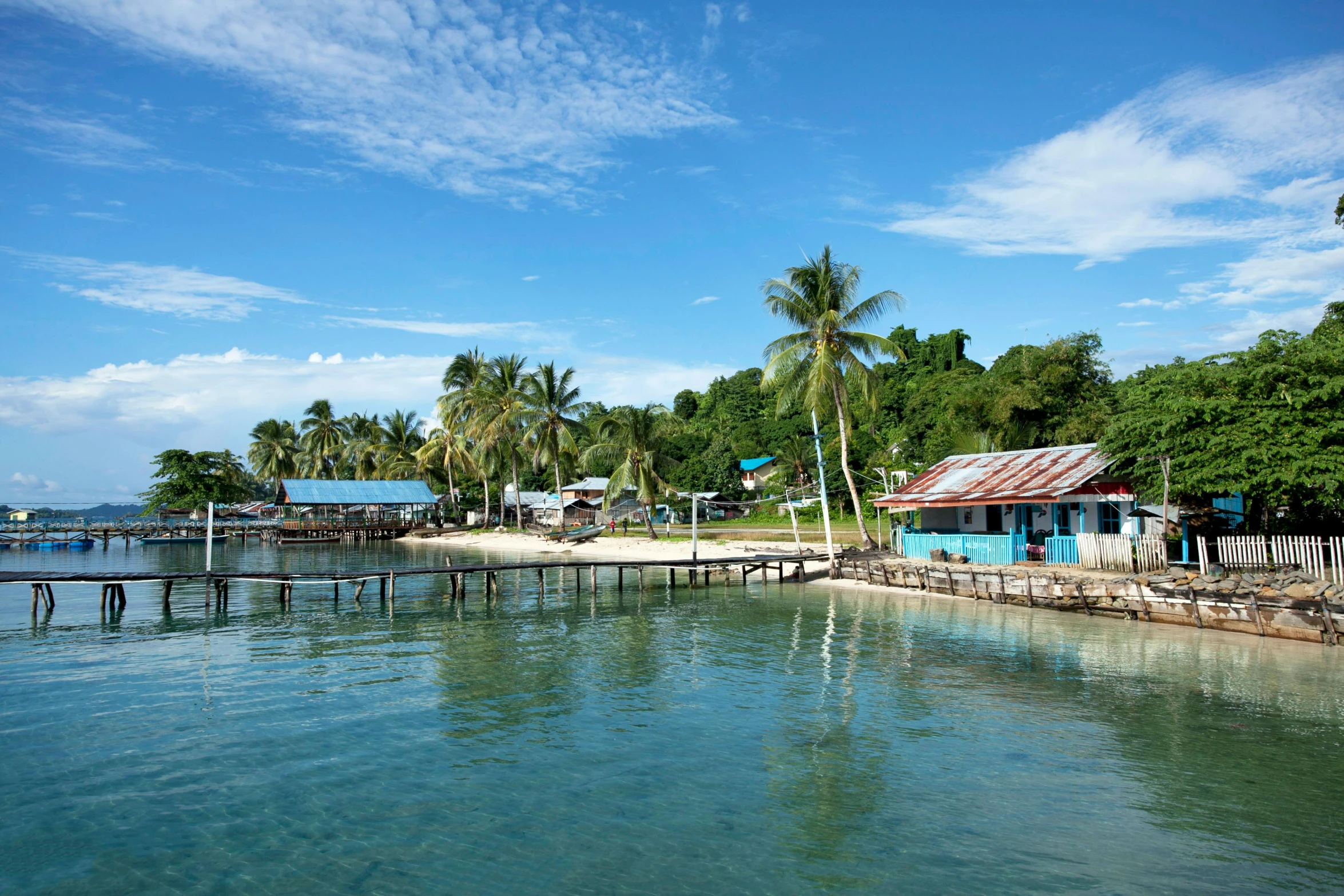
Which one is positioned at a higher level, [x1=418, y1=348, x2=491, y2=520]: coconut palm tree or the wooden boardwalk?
[x1=418, y1=348, x2=491, y2=520]: coconut palm tree

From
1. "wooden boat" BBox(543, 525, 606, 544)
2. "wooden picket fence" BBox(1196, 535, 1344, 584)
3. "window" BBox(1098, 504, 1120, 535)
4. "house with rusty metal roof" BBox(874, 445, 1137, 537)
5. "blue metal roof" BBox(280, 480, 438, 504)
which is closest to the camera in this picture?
"wooden picket fence" BBox(1196, 535, 1344, 584)

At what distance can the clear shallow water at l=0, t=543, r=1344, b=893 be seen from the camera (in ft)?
24.4

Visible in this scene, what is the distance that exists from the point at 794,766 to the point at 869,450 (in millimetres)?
48447

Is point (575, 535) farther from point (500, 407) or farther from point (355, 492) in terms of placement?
point (355, 492)

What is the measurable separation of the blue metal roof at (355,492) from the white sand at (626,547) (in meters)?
3.70

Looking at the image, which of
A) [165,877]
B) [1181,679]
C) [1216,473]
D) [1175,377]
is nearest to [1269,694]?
[1181,679]

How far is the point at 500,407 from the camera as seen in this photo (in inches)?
2015

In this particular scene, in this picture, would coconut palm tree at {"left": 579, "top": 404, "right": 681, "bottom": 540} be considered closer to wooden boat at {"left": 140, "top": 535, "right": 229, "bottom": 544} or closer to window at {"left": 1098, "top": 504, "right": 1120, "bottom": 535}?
window at {"left": 1098, "top": 504, "right": 1120, "bottom": 535}

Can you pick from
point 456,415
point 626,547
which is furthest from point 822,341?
point 456,415

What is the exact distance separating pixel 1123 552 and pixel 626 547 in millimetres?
26716

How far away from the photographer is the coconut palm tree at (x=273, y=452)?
77.0 m

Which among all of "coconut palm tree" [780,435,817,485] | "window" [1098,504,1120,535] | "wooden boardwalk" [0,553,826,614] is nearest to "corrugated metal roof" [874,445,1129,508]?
"window" [1098,504,1120,535]

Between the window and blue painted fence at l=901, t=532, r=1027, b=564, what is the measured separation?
7.61 feet

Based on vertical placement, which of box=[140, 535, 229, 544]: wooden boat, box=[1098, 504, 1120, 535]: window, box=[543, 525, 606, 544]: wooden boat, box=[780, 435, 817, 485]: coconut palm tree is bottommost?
box=[140, 535, 229, 544]: wooden boat
